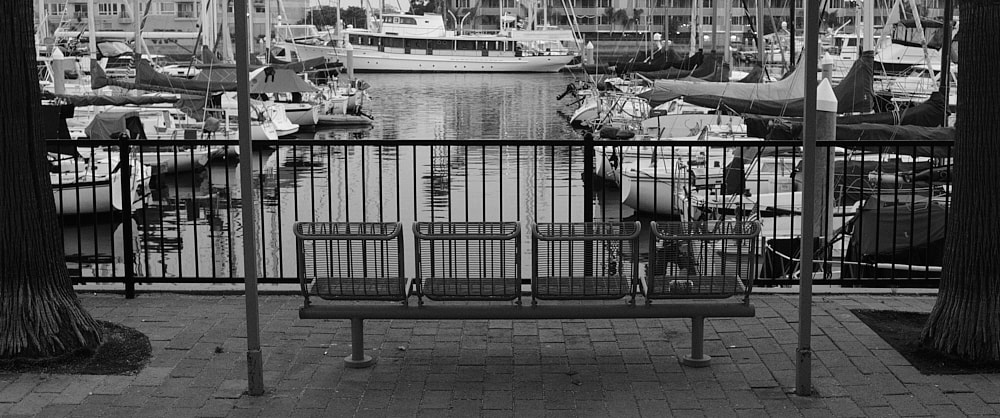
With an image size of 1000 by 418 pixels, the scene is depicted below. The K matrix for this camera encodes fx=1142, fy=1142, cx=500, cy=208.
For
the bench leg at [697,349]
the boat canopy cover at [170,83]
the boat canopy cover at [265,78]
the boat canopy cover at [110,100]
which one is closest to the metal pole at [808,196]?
the bench leg at [697,349]

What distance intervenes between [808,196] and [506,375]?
2.08 m

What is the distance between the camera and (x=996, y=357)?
6812mm

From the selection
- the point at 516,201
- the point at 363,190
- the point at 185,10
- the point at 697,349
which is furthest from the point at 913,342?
the point at 185,10

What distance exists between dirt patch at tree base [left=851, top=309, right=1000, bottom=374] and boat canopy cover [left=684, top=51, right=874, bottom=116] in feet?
49.1

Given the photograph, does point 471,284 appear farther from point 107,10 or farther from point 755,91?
point 107,10

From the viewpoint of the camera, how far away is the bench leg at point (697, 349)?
6.88 m

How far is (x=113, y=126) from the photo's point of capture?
32500 mm

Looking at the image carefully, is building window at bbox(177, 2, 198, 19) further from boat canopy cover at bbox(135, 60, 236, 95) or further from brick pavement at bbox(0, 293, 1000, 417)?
brick pavement at bbox(0, 293, 1000, 417)

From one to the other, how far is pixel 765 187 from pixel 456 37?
78.5 meters

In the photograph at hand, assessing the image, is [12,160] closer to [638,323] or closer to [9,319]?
[9,319]

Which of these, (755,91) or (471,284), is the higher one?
(755,91)

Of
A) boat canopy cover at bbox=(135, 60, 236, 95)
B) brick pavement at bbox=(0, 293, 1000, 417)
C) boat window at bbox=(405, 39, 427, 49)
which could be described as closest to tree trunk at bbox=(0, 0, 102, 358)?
brick pavement at bbox=(0, 293, 1000, 417)

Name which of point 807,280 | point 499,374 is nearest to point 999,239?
point 807,280

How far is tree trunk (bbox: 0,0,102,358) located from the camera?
270 inches
